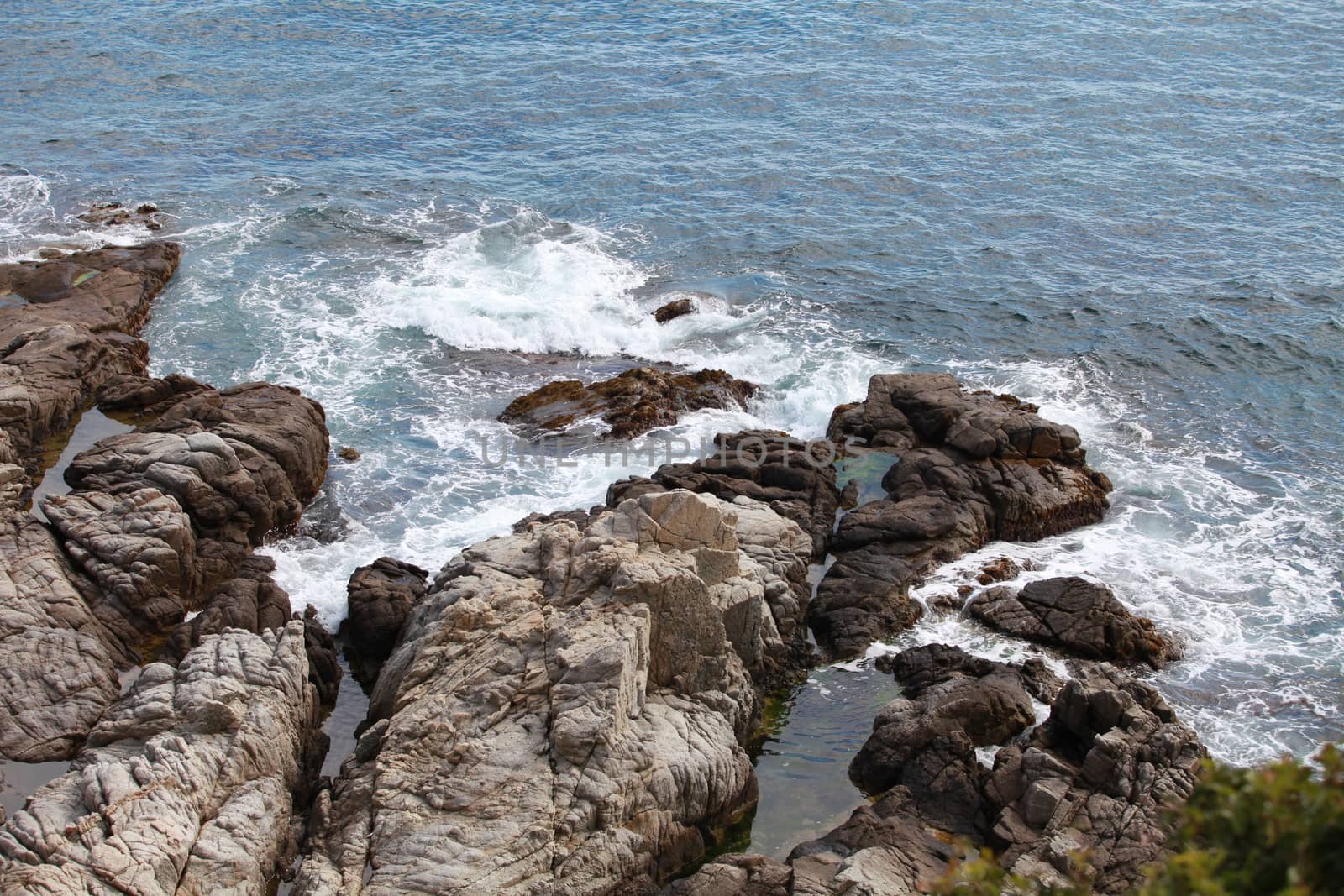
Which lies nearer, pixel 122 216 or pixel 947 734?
pixel 947 734

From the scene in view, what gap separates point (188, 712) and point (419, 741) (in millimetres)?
3845

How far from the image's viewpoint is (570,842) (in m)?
17.7

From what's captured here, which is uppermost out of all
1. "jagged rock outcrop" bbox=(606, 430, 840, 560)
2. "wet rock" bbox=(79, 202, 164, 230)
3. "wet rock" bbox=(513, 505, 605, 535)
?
"wet rock" bbox=(79, 202, 164, 230)

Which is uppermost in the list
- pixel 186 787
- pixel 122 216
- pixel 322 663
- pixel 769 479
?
pixel 122 216

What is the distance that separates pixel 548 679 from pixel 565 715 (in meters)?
0.99

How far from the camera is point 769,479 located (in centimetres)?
2828

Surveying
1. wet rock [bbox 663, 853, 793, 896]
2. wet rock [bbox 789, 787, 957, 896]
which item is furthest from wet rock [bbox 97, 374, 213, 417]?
wet rock [bbox 789, 787, 957, 896]

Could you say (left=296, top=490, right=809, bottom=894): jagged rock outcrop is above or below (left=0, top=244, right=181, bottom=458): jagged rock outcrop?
below

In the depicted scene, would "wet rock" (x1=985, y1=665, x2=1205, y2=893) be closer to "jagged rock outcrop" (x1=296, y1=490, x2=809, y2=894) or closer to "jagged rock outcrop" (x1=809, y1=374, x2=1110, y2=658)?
"jagged rock outcrop" (x1=296, y1=490, x2=809, y2=894)

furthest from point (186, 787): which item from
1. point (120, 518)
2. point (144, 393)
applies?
point (144, 393)

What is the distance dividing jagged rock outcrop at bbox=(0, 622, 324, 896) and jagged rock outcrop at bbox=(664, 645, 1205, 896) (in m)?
6.67

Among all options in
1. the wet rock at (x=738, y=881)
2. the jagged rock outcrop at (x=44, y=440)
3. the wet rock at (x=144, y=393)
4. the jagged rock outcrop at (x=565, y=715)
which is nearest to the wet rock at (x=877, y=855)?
the wet rock at (x=738, y=881)

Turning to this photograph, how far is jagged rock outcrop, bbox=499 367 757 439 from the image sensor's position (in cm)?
3133

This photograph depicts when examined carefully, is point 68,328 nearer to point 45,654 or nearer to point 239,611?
point 239,611
